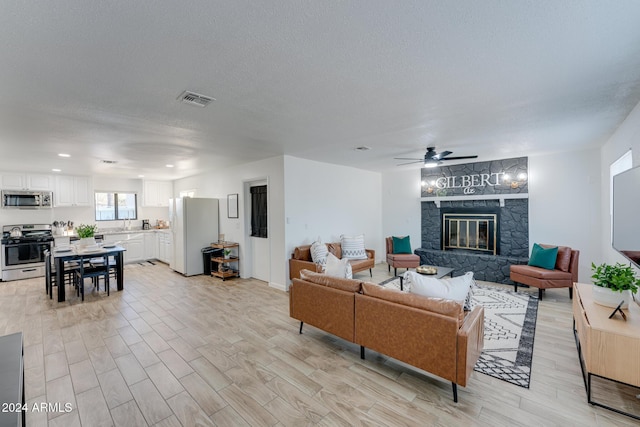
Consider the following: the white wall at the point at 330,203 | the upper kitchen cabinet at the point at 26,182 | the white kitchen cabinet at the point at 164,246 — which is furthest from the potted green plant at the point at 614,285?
the upper kitchen cabinet at the point at 26,182

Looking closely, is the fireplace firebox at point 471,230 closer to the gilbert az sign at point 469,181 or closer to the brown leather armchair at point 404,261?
the gilbert az sign at point 469,181

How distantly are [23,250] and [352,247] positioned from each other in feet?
24.1

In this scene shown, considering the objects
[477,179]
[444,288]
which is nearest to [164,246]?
[444,288]

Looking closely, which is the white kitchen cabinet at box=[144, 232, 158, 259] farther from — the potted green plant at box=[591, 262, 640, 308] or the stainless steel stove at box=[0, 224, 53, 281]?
the potted green plant at box=[591, 262, 640, 308]

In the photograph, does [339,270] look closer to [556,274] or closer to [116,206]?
[556,274]

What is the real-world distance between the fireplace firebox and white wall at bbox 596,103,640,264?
166cm

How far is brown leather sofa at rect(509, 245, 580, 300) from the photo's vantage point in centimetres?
445

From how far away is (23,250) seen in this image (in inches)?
241

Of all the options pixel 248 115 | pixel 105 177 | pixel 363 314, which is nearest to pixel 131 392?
pixel 363 314

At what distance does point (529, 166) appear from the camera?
552cm

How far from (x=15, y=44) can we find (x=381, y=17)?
7.34 ft

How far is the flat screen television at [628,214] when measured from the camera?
226 cm

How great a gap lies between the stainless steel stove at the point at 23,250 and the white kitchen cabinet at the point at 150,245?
2060 millimetres

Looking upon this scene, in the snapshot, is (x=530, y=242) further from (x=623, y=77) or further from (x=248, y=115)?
(x=248, y=115)
